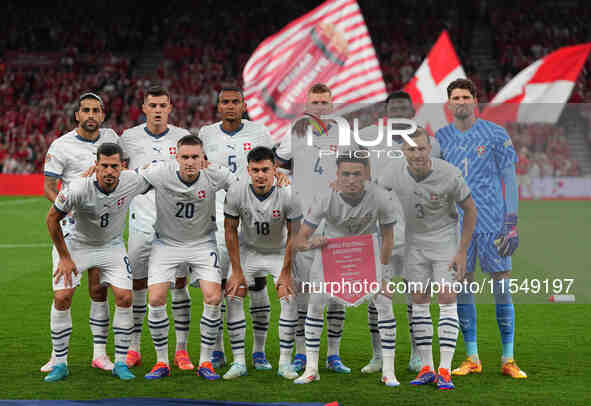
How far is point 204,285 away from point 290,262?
0.67 metres

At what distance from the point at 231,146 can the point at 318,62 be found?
8.88 metres

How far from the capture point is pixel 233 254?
590 cm

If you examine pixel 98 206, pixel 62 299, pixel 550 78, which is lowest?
pixel 62 299

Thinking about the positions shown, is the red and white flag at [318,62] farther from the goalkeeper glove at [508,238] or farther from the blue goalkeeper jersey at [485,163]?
the goalkeeper glove at [508,238]

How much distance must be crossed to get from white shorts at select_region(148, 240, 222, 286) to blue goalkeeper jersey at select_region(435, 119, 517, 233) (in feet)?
6.11

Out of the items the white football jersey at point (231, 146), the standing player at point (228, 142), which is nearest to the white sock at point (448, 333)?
the standing player at point (228, 142)

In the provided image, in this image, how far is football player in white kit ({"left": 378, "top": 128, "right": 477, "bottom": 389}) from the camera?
5.61 metres

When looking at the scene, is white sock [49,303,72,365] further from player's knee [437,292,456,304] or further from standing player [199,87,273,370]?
player's knee [437,292,456,304]

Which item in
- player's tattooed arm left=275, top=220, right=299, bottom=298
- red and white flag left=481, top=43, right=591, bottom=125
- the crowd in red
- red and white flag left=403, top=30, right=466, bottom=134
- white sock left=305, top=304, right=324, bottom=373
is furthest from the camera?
the crowd in red

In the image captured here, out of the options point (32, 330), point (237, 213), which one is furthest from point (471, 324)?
point (32, 330)

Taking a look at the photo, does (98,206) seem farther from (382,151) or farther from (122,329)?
(382,151)

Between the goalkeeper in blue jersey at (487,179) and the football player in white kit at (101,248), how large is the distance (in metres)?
2.36

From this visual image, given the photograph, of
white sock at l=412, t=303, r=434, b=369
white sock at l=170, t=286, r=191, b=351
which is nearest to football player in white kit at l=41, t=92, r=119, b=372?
white sock at l=170, t=286, r=191, b=351

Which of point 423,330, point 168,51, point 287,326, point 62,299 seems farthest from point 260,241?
point 168,51
